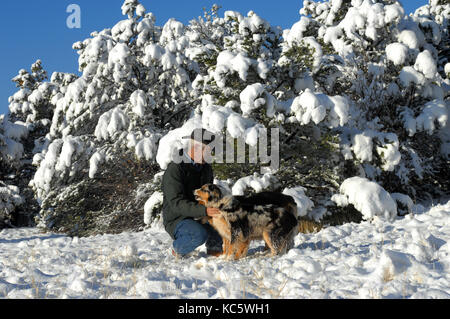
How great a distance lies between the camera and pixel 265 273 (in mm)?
3373

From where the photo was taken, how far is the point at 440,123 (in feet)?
28.9

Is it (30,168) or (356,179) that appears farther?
(30,168)

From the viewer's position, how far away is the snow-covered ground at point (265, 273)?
9.07 ft

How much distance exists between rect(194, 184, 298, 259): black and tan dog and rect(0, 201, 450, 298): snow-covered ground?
19 cm

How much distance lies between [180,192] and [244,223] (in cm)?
86

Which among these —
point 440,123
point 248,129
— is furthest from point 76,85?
point 440,123

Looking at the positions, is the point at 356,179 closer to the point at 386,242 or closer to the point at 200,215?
the point at 386,242

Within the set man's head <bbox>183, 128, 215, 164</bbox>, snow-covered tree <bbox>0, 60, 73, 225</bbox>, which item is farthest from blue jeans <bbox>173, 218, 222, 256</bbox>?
snow-covered tree <bbox>0, 60, 73, 225</bbox>

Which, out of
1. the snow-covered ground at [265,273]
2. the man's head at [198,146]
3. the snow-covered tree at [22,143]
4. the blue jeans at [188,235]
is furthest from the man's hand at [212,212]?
the snow-covered tree at [22,143]

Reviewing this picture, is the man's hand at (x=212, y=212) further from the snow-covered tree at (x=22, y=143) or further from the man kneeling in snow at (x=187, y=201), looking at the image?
the snow-covered tree at (x=22, y=143)

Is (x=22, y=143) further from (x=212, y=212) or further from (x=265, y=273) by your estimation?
(x=265, y=273)

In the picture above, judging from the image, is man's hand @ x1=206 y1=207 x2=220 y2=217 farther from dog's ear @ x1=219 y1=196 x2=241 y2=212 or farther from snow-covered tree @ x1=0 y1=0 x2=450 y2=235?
snow-covered tree @ x1=0 y1=0 x2=450 y2=235

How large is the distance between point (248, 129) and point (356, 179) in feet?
7.98

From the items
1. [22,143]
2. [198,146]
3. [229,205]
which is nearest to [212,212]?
[229,205]
